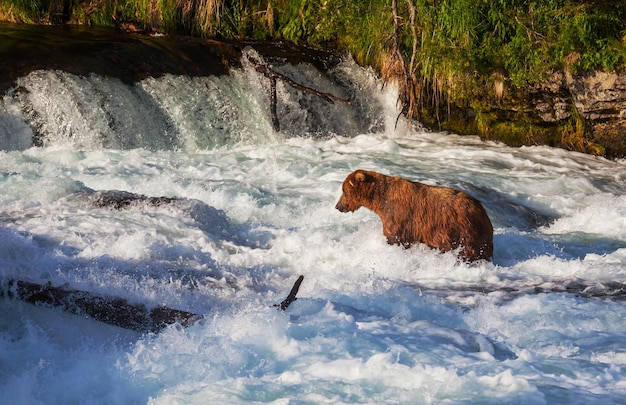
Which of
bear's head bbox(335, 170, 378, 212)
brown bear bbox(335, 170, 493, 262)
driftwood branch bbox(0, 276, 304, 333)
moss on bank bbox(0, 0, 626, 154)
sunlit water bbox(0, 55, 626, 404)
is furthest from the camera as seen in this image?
moss on bank bbox(0, 0, 626, 154)

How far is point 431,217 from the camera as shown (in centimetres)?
614

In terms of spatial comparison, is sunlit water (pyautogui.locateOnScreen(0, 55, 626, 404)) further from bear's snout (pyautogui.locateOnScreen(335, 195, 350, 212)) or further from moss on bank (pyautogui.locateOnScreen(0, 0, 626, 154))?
moss on bank (pyautogui.locateOnScreen(0, 0, 626, 154))

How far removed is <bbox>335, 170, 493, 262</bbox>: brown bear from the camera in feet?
20.0

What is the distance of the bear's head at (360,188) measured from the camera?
645 centimetres

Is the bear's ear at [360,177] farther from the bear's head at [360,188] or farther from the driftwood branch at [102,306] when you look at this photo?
Result: the driftwood branch at [102,306]

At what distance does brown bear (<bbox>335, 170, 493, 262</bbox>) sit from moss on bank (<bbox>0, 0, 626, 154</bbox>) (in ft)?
17.6

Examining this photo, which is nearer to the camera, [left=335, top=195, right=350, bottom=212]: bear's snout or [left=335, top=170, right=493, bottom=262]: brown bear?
[left=335, top=170, right=493, bottom=262]: brown bear

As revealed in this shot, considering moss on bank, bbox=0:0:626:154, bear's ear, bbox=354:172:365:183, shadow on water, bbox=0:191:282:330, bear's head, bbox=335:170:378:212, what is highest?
moss on bank, bbox=0:0:626:154

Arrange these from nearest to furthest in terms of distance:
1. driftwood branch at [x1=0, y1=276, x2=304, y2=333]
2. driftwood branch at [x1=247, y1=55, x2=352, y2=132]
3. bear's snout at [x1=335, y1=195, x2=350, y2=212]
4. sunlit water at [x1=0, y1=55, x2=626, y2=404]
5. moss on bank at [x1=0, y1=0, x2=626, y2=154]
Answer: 1. sunlit water at [x1=0, y1=55, x2=626, y2=404]
2. driftwood branch at [x1=0, y1=276, x2=304, y2=333]
3. bear's snout at [x1=335, y1=195, x2=350, y2=212]
4. moss on bank at [x1=0, y1=0, x2=626, y2=154]
5. driftwood branch at [x1=247, y1=55, x2=352, y2=132]

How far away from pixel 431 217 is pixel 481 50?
22.6ft

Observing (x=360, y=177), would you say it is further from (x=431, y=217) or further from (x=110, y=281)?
(x=110, y=281)

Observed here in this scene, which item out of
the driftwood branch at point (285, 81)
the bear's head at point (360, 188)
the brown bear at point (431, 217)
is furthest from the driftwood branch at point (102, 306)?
the driftwood branch at point (285, 81)

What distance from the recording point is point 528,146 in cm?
1242

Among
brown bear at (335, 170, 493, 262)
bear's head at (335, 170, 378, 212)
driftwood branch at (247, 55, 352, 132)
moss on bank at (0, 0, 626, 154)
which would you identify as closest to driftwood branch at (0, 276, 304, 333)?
brown bear at (335, 170, 493, 262)
